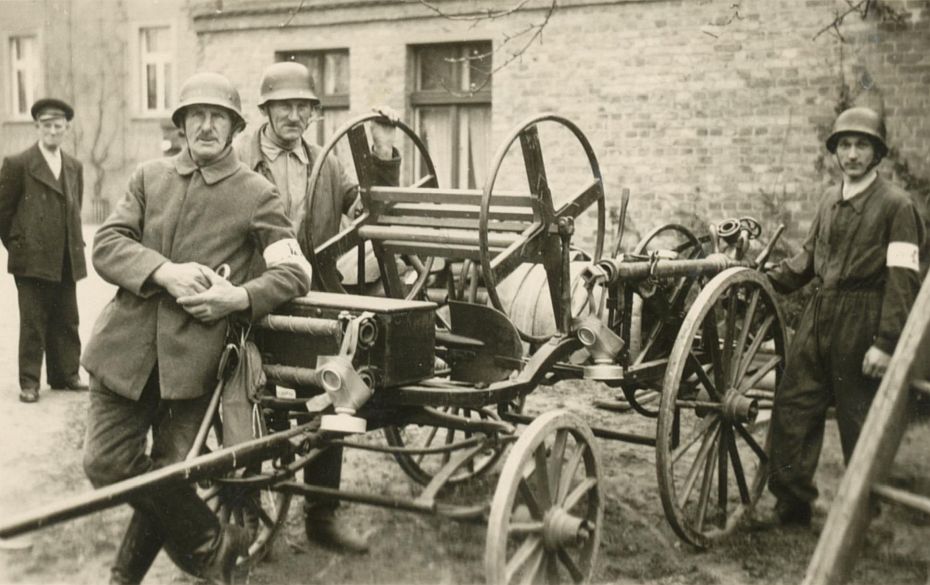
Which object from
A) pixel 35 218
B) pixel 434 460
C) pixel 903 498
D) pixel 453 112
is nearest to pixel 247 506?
pixel 434 460

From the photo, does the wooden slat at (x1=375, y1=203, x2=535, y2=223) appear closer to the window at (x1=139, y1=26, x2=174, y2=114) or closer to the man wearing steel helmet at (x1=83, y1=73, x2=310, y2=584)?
the man wearing steel helmet at (x1=83, y1=73, x2=310, y2=584)

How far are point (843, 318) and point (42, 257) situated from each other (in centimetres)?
579

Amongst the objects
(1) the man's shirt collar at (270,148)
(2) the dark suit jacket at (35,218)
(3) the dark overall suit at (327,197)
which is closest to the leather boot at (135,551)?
(3) the dark overall suit at (327,197)

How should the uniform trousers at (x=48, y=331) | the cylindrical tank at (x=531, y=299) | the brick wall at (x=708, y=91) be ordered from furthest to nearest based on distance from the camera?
the brick wall at (x=708, y=91)
the uniform trousers at (x=48, y=331)
the cylindrical tank at (x=531, y=299)

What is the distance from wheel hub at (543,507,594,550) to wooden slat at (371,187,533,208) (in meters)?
1.38

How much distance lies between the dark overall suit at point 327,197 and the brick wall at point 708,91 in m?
5.79

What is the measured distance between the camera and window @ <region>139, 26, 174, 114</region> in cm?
2006

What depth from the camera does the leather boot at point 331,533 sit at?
4934 millimetres

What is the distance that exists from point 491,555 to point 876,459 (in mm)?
1267

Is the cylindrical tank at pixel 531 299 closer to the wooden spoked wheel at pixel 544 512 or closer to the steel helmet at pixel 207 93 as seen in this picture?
the wooden spoked wheel at pixel 544 512

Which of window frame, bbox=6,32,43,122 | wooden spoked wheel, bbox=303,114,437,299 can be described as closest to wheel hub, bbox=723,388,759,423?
wooden spoked wheel, bbox=303,114,437,299

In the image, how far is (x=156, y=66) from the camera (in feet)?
66.1

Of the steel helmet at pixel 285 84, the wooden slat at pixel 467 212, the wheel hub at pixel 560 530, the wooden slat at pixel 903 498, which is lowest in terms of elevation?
the wheel hub at pixel 560 530

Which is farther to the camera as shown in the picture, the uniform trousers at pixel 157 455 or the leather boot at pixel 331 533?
the leather boot at pixel 331 533
